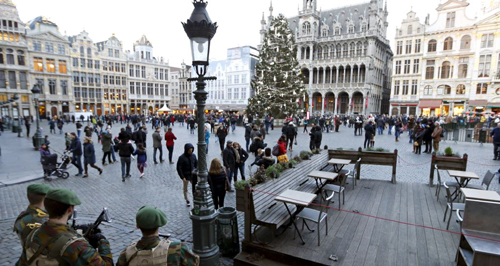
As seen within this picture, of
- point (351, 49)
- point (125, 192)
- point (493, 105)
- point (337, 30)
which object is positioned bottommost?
point (125, 192)

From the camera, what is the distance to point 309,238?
475 centimetres

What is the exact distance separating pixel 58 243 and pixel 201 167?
243 cm

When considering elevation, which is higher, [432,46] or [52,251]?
[432,46]

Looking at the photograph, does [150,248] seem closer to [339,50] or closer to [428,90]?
[428,90]

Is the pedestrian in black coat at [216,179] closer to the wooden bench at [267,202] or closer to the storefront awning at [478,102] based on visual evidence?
the wooden bench at [267,202]

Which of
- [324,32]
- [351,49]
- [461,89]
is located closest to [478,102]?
[461,89]

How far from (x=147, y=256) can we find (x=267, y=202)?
2.82m

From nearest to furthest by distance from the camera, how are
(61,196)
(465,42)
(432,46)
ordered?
(61,196) → (465,42) → (432,46)

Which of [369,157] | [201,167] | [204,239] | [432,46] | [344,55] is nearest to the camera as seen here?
[204,239]

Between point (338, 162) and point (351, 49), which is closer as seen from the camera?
point (338, 162)

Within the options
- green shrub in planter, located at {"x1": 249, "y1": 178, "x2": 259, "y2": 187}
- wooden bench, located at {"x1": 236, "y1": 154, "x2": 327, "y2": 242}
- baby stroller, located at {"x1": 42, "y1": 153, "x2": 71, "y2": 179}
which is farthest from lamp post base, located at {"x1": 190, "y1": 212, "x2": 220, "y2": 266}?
baby stroller, located at {"x1": 42, "y1": 153, "x2": 71, "y2": 179}

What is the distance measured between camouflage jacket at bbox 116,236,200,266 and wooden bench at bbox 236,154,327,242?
182 centimetres

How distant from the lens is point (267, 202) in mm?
4848

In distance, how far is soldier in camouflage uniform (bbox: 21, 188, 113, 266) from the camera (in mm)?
2143
